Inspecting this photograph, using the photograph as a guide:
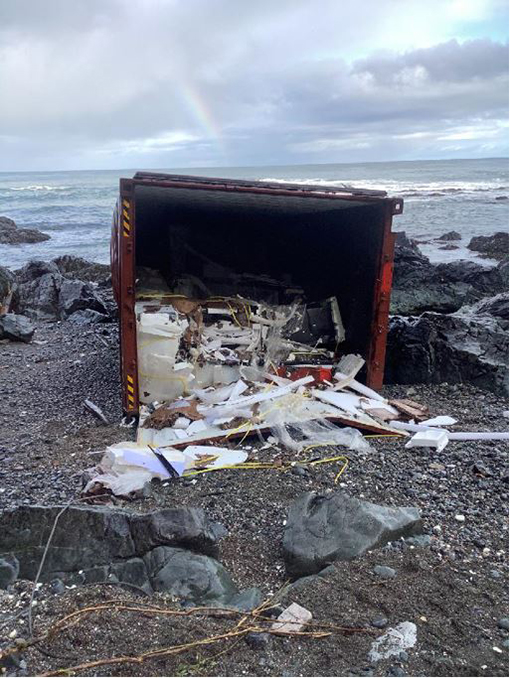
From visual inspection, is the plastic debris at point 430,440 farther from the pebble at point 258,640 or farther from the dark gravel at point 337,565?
the pebble at point 258,640

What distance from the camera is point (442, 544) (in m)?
3.61

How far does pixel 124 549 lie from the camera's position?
135 inches

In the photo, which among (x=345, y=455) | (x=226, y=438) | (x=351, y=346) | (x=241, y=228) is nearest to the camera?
(x=345, y=455)

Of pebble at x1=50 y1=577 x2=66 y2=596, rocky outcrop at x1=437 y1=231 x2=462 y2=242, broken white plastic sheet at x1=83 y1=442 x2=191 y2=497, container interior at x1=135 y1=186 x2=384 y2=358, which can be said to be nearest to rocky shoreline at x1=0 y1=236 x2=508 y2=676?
pebble at x1=50 y1=577 x2=66 y2=596

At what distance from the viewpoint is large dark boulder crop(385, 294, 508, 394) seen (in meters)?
6.88

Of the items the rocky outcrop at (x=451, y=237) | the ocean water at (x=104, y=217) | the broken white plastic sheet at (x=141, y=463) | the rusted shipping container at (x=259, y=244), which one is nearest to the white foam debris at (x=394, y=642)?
the broken white plastic sheet at (x=141, y=463)

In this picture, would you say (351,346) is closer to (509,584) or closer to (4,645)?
(509,584)

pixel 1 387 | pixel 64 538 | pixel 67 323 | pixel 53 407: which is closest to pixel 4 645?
pixel 64 538

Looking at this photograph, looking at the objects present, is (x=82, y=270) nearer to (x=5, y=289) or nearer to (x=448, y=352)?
(x=5, y=289)

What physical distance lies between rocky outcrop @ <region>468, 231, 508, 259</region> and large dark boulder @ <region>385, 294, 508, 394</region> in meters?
15.2

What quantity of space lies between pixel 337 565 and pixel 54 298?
10.3 m

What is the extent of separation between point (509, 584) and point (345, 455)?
1.77 m

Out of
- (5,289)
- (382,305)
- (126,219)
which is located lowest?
(5,289)

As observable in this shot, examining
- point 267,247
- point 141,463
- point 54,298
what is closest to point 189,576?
point 141,463
